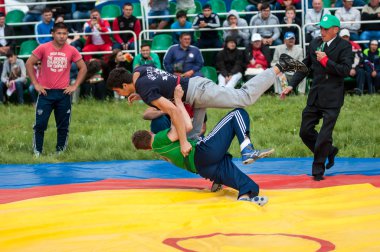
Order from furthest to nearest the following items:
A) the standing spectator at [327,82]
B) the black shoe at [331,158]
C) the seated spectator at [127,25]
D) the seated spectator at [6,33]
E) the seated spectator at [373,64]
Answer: the seated spectator at [6,33]
the seated spectator at [127,25]
the seated spectator at [373,64]
the black shoe at [331,158]
the standing spectator at [327,82]

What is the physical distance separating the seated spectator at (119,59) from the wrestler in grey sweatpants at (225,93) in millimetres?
7153

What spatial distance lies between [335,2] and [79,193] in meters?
9.85

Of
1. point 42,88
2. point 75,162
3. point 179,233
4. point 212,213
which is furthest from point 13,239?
point 42,88

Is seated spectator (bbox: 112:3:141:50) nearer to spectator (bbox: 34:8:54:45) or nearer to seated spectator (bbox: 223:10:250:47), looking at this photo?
spectator (bbox: 34:8:54:45)

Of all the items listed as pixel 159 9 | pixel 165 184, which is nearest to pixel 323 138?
pixel 165 184

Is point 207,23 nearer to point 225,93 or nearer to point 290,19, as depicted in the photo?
point 290,19

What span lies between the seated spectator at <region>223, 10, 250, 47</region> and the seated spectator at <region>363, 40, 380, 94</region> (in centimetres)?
226

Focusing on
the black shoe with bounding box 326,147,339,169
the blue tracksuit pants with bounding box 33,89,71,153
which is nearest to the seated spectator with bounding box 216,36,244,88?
the blue tracksuit pants with bounding box 33,89,71,153

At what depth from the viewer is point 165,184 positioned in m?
8.27

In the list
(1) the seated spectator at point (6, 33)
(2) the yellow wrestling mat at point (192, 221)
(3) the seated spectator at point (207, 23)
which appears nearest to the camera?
(2) the yellow wrestling mat at point (192, 221)

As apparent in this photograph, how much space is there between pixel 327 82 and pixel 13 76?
316 inches

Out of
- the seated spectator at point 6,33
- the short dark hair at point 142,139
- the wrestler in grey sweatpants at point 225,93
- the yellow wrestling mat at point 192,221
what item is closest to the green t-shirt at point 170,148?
the short dark hair at point 142,139

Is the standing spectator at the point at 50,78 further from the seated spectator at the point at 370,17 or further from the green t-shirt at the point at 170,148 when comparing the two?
the seated spectator at the point at 370,17

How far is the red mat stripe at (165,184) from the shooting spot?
311 inches
